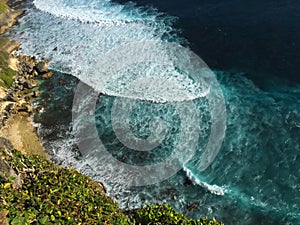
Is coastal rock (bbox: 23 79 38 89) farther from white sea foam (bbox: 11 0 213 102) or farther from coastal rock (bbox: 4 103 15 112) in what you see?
white sea foam (bbox: 11 0 213 102)

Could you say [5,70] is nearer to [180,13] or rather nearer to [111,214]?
[180,13]

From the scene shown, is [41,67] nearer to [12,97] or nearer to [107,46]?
[12,97]

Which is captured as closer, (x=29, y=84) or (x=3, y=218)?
(x=3, y=218)

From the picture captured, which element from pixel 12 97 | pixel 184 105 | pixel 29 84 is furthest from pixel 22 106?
A: pixel 184 105

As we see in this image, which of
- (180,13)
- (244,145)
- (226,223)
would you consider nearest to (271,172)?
(244,145)

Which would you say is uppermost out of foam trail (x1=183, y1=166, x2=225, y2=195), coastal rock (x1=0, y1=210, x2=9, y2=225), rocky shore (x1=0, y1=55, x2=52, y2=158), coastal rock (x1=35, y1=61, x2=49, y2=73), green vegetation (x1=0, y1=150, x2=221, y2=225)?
coastal rock (x1=0, y1=210, x2=9, y2=225)

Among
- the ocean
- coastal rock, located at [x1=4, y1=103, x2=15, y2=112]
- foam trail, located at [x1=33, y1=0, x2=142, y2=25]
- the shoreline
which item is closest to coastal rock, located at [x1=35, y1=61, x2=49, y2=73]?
the shoreline

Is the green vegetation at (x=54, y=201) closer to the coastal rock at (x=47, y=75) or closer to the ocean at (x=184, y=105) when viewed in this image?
the ocean at (x=184, y=105)
